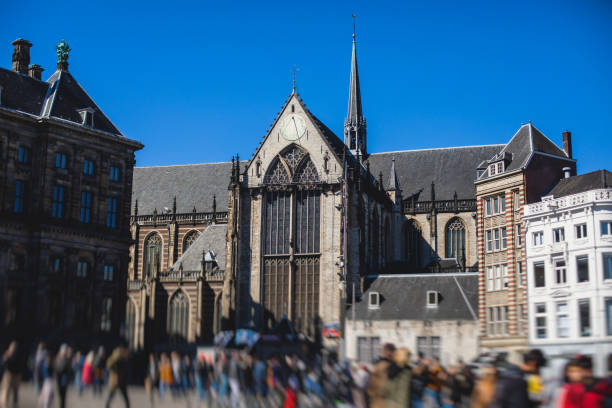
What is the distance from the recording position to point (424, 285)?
177 feet

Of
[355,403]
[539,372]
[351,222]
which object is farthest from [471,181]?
[539,372]

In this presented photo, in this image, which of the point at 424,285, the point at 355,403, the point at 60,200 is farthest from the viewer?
the point at 424,285

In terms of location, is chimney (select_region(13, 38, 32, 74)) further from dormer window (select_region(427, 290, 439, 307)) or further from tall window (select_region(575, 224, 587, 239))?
tall window (select_region(575, 224, 587, 239))

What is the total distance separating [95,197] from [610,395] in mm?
41076

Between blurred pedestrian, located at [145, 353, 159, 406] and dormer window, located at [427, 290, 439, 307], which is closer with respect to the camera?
blurred pedestrian, located at [145, 353, 159, 406]

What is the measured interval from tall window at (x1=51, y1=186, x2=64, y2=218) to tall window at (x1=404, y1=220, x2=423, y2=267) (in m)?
30.4

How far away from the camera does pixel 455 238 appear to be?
6744 cm

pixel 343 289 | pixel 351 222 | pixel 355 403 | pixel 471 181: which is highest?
pixel 471 181

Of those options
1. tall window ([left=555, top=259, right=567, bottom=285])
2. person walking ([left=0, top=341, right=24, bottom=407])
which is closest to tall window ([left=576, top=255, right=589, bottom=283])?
tall window ([left=555, top=259, right=567, bottom=285])

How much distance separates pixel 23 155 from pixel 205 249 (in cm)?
2080

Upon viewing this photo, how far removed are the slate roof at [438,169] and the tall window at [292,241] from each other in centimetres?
1532

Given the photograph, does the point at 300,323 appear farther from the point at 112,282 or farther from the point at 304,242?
the point at 112,282

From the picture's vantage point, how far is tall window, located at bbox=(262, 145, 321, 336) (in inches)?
2222

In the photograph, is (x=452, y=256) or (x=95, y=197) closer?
(x=95, y=197)
